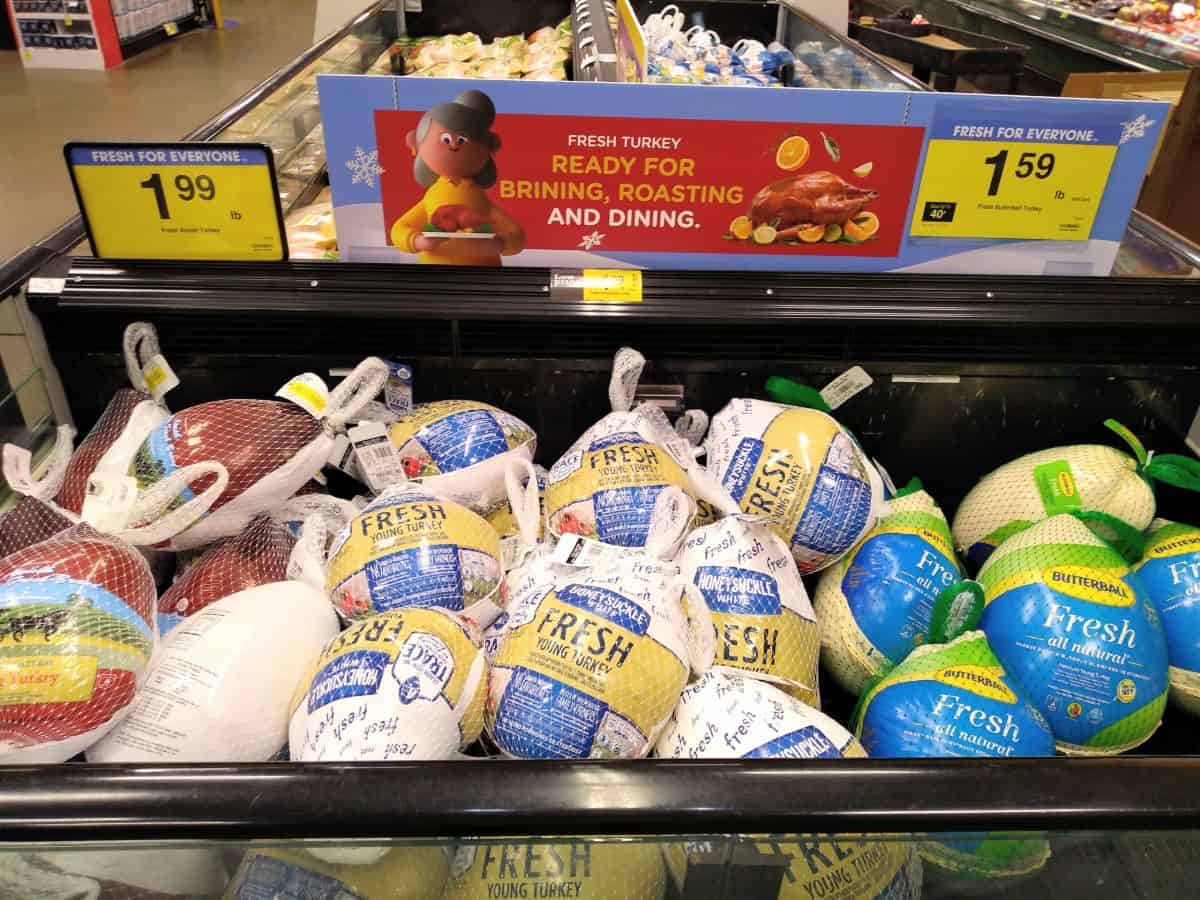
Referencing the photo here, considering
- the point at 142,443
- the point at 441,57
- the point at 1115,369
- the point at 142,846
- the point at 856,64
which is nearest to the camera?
the point at 142,846

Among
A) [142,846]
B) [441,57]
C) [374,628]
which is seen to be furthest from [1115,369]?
[441,57]

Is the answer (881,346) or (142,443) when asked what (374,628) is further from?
(881,346)

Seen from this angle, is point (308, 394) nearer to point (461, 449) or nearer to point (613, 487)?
point (461, 449)

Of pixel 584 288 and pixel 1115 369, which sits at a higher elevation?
pixel 584 288

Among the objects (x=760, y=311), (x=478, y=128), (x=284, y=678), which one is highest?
(x=478, y=128)

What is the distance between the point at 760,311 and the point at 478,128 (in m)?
0.62

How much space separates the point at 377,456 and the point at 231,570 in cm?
32

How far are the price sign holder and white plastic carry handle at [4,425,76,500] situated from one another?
0.40 metres

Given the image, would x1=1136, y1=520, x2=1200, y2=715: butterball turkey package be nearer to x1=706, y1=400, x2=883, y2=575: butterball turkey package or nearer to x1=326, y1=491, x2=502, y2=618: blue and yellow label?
x1=706, y1=400, x2=883, y2=575: butterball turkey package

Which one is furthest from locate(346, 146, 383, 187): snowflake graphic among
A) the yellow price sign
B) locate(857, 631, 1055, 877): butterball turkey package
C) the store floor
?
the store floor

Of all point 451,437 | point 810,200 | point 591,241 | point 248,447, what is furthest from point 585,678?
point 810,200

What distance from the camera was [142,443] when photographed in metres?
1.42

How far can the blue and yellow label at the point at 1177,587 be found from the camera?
4.58 feet

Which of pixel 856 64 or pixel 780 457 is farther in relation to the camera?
pixel 856 64
